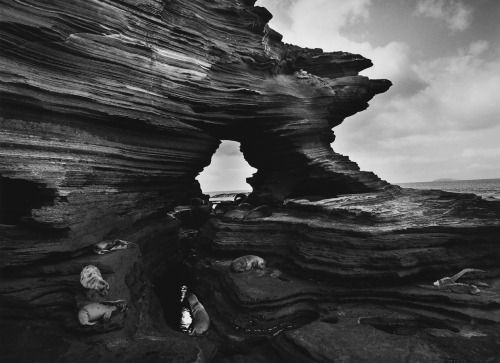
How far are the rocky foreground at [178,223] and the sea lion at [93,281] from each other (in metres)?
0.36

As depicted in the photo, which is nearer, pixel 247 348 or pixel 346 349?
pixel 346 349

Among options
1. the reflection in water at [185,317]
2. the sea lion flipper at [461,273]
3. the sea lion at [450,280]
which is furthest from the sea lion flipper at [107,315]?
the sea lion flipper at [461,273]

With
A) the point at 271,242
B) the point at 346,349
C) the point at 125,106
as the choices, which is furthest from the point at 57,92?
the point at 346,349

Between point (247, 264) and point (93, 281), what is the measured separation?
5.79 m

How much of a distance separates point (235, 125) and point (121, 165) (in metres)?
7.00

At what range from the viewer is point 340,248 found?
35.1 feet

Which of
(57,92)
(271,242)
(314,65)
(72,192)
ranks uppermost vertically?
(314,65)

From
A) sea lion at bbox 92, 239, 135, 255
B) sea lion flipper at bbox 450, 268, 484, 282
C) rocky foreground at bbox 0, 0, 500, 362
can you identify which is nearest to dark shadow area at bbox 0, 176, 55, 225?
rocky foreground at bbox 0, 0, 500, 362

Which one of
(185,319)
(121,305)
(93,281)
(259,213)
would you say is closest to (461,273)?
(259,213)

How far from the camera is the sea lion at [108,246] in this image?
1006 centimetres

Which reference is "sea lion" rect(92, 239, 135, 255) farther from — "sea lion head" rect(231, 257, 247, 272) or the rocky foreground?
"sea lion head" rect(231, 257, 247, 272)

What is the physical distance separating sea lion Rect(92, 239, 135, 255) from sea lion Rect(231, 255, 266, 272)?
13.9 feet

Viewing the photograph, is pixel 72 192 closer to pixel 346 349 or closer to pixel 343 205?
pixel 346 349

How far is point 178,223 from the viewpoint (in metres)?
17.8
